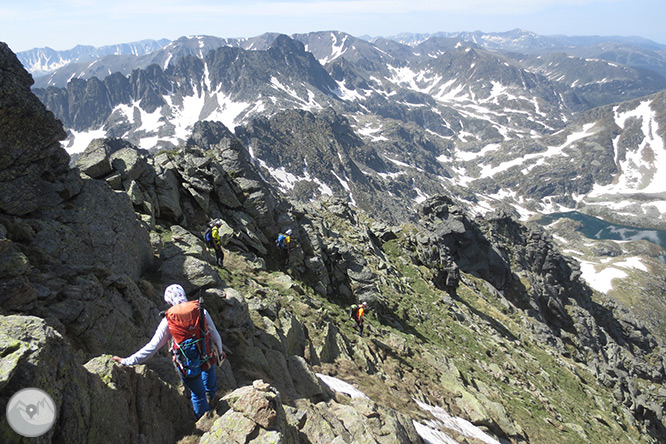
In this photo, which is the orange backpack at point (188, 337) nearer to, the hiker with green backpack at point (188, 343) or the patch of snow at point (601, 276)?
the hiker with green backpack at point (188, 343)

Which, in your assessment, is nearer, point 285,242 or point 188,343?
point 188,343

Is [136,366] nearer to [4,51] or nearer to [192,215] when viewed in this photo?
[4,51]

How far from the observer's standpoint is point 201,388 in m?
8.37

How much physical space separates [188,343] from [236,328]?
5.29 meters

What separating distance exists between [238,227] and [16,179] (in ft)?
47.3

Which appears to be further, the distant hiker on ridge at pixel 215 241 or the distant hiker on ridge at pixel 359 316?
the distant hiker on ridge at pixel 359 316

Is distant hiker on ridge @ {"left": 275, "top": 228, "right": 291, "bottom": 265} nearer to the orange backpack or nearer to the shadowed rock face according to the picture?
the shadowed rock face

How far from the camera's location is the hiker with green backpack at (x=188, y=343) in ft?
26.3

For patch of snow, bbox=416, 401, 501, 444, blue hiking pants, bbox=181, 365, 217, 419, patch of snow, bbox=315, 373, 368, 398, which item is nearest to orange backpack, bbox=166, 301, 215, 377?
blue hiking pants, bbox=181, 365, 217, 419

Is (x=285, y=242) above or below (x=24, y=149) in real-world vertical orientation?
below

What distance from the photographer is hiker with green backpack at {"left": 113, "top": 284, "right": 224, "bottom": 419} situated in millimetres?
8023

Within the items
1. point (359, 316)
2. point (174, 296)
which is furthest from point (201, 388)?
point (359, 316)

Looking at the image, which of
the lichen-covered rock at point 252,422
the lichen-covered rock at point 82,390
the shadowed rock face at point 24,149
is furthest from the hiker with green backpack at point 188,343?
the shadowed rock face at point 24,149

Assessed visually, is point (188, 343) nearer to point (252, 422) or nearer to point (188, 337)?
point (188, 337)
